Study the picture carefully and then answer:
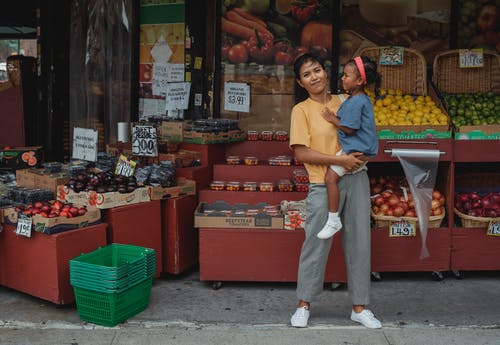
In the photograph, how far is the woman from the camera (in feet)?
14.6

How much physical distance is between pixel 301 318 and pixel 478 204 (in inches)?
87.0

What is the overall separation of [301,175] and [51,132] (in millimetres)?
4326

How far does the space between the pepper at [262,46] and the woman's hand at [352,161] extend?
3344 millimetres

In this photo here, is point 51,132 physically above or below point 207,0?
below

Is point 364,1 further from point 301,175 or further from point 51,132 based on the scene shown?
point 51,132

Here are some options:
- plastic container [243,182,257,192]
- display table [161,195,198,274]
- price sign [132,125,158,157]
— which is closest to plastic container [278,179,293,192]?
plastic container [243,182,257,192]

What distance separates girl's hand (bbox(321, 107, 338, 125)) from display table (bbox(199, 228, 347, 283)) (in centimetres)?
136

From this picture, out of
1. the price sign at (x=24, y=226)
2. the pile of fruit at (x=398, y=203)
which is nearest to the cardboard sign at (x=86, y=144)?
the price sign at (x=24, y=226)

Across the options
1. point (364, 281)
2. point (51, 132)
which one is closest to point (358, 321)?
point (364, 281)

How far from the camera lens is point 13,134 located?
8.78 metres

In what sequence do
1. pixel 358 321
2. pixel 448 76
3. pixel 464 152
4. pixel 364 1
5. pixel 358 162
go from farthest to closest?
pixel 364 1 → pixel 448 76 → pixel 464 152 → pixel 358 321 → pixel 358 162

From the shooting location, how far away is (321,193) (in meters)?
4.52

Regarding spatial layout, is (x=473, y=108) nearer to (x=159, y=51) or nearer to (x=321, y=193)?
(x=321, y=193)

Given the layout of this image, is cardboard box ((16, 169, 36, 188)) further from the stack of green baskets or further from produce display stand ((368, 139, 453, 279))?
produce display stand ((368, 139, 453, 279))
